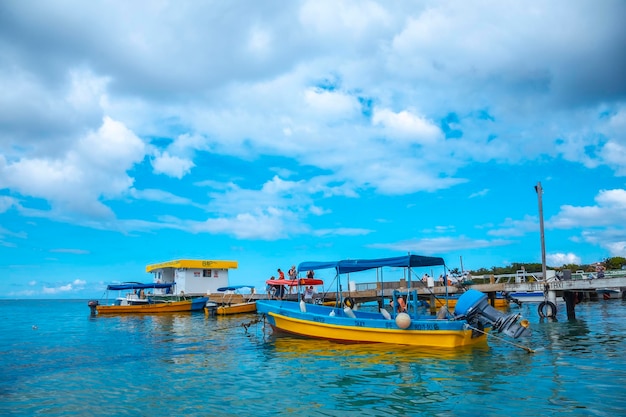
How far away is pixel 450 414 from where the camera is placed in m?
8.52

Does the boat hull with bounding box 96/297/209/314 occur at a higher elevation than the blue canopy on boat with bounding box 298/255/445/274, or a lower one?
lower

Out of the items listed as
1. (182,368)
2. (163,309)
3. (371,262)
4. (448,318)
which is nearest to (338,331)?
(371,262)

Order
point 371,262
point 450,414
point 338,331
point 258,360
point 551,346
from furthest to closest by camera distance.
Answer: point 371,262
point 338,331
point 551,346
point 258,360
point 450,414

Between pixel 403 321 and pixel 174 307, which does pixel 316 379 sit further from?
pixel 174 307

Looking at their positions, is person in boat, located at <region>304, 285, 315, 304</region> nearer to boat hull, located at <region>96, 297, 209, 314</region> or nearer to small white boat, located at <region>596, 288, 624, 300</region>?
boat hull, located at <region>96, 297, 209, 314</region>

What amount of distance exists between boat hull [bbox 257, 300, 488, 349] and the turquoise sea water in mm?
442

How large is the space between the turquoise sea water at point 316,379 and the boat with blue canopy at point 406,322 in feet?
1.80

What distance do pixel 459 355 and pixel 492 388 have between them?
4108mm

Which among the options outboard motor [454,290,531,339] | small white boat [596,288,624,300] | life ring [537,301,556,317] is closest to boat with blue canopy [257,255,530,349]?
outboard motor [454,290,531,339]

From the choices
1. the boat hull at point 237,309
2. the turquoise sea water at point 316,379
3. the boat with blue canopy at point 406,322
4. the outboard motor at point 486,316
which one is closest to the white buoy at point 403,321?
the boat with blue canopy at point 406,322

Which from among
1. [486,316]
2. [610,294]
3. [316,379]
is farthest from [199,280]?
[610,294]

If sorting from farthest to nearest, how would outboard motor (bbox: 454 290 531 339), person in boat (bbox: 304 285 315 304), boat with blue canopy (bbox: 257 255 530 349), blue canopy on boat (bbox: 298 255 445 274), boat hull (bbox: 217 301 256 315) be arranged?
boat hull (bbox: 217 301 256 315), person in boat (bbox: 304 285 315 304), blue canopy on boat (bbox: 298 255 445 274), boat with blue canopy (bbox: 257 255 530 349), outboard motor (bbox: 454 290 531 339)

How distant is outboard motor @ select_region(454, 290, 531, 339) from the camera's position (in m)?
14.1

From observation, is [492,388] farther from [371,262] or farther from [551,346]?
[371,262]
